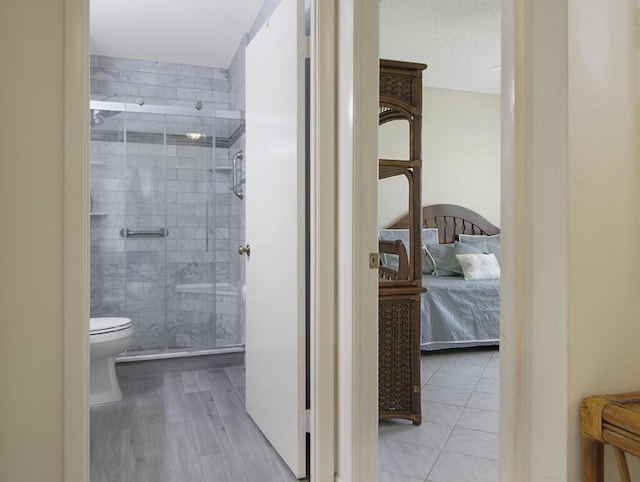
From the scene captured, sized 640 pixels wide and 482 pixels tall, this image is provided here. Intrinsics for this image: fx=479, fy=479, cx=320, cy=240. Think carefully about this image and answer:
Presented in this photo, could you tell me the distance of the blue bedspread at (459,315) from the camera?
395 cm

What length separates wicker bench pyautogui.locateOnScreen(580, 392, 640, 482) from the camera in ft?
3.21

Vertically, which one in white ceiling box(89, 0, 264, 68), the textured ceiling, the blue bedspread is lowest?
the blue bedspread

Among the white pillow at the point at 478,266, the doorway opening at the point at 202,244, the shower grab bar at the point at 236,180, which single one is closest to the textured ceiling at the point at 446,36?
the doorway opening at the point at 202,244

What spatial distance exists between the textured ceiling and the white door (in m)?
1.41

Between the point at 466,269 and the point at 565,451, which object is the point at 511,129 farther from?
the point at 466,269

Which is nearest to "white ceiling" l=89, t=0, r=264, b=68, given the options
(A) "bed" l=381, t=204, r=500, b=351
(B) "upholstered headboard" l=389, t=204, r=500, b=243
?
(A) "bed" l=381, t=204, r=500, b=351

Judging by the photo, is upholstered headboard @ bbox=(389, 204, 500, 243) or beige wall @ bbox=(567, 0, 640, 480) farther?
upholstered headboard @ bbox=(389, 204, 500, 243)

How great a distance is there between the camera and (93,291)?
12.5 ft

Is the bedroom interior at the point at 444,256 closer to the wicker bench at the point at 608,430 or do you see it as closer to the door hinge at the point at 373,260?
the door hinge at the point at 373,260

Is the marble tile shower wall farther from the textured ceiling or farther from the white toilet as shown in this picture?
the textured ceiling

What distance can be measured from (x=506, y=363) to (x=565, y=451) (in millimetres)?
214

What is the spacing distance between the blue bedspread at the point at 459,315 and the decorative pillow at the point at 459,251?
416 mm

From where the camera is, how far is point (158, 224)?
3.95 m

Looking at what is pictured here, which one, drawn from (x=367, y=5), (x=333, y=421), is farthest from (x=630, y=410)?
(x=367, y=5)
